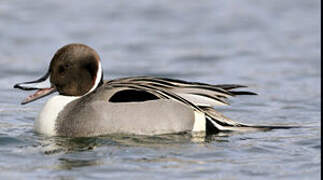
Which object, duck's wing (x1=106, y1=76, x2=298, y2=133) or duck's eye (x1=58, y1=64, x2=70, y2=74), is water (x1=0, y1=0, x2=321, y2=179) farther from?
duck's eye (x1=58, y1=64, x2=70, y2=74)

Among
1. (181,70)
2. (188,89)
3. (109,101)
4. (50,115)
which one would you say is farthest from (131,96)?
(181,70)

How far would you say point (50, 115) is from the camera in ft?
30.4

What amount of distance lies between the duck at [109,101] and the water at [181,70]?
0.53ft

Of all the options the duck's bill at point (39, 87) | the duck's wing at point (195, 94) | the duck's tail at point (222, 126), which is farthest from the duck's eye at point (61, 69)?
the duck's tail at point (222, 126)

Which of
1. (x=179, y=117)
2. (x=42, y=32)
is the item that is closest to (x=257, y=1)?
(x=42, y=32)

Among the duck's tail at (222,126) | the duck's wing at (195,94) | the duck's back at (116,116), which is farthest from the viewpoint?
the duck's tail at (222,126)

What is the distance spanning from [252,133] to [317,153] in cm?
105

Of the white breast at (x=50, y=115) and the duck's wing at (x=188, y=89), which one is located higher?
the duck's wing at (x=188, y=89)

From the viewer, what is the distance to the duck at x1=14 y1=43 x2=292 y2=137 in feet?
29.9

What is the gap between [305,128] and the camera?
32.6ft

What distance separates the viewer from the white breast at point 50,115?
9.23 meters

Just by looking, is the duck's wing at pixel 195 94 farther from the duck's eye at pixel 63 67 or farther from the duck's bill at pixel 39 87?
the duck's bill at pixel 39 87

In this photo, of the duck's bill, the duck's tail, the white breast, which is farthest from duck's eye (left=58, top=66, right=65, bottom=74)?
the duck's tail

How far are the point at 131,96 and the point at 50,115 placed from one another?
2.78 feet
